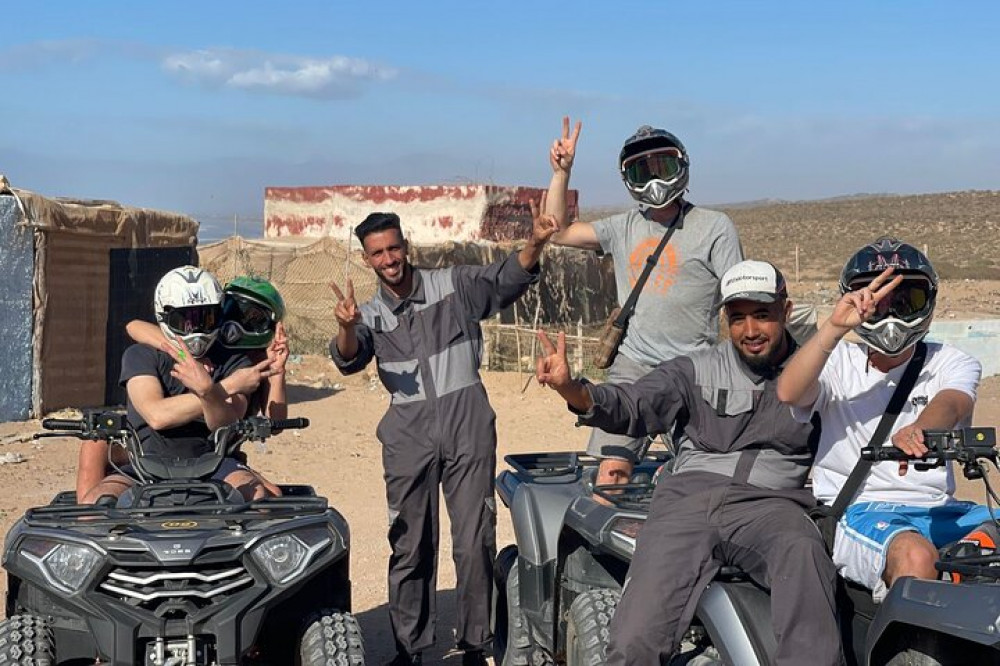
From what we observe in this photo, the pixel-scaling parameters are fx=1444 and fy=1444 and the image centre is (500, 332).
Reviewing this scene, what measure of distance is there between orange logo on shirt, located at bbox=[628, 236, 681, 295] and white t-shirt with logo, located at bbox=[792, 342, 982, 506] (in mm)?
1666

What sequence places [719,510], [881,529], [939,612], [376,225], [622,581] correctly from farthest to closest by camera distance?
1. [376,225]
2. [622,581]
3. [719,510]
4. [881,529]
5. [939,612]

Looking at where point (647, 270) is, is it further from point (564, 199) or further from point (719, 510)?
point (719, 510)

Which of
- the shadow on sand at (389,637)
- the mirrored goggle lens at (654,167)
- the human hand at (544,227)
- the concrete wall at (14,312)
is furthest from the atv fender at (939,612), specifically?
the concrete wall at (14,312)

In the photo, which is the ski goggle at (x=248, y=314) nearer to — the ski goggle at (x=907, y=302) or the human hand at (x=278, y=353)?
the human hand at (x=278, y=353)

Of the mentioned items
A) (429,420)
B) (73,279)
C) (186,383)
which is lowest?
(73,279)

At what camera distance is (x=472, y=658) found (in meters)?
6.80

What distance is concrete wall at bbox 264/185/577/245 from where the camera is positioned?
3094 centimetres

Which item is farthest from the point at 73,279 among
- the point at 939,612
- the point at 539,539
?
the point at 939,612

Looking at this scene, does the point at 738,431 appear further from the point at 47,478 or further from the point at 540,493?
the point at 47,478

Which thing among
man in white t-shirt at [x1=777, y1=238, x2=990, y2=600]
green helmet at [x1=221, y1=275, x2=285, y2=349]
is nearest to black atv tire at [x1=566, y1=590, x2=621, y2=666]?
man in white t-shirt at [x1=777, y1=238, x2=990, y2=600]

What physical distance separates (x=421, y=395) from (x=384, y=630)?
5.74 ft

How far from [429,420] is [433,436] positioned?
0.24 feet

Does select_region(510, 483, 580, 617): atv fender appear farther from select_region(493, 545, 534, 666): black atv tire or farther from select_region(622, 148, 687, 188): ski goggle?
select_region(622, 148, 687, 188): ski goggle

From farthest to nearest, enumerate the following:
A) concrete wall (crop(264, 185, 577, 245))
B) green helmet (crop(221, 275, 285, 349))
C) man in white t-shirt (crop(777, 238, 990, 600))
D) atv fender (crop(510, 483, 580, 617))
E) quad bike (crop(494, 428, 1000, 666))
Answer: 1. concrete wall (crop(264, 185, 577, 245))
2. green helmet (crop(221, 275, 285, 349))
3. atv fender (crop(510, 483, 580, 617))
4. man in white t-shirt (crop(777, 238, 990, 600))
5. quad bike (crop(494, 428, 1000, 666))
